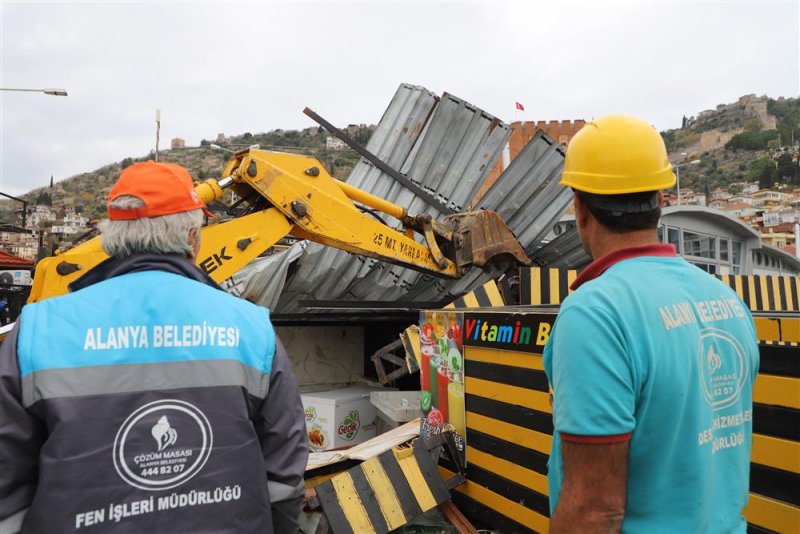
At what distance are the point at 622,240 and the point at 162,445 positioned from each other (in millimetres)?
1381

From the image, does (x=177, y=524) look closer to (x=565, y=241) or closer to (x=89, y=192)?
(x=565, y=241)

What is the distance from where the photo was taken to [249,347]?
172cm

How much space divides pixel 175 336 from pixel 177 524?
50cm

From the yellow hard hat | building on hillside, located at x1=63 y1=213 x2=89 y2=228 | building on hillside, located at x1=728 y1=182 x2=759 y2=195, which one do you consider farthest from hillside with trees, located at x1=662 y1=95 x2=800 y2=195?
the yellow hard hat

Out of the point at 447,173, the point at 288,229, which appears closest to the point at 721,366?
the point at 288,229

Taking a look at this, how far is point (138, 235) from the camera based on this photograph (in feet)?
5.90

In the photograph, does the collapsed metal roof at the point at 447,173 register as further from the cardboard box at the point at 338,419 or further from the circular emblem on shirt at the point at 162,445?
the circular emblem on shirt at the point at 162,445

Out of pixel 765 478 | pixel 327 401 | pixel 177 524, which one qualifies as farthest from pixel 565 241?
pixel 177 524

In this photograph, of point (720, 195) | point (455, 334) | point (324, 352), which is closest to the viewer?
point (455, 334)

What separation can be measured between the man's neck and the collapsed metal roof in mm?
6623

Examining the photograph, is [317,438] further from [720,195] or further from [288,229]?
[720,195]

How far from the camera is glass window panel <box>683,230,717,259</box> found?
17.4m

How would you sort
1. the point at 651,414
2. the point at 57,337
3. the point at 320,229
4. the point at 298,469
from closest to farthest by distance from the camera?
1. the point at 651,414
2. the point at 57,337
3. the point at 298,469
4. the point at 320,229

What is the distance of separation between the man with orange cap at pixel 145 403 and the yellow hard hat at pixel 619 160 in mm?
1066
